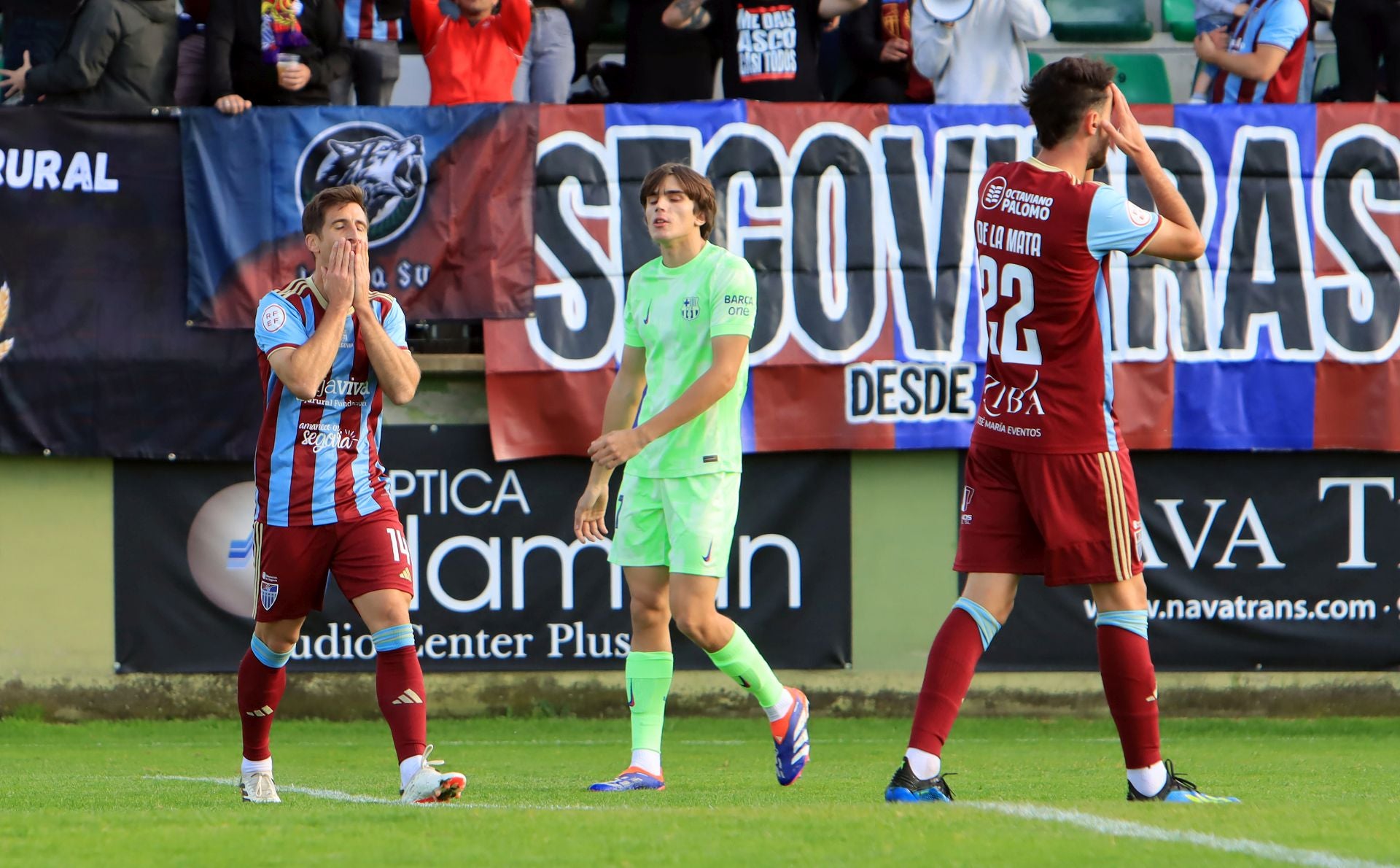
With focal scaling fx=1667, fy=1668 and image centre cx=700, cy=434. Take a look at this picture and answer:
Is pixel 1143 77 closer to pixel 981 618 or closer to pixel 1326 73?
pixel 1326 73

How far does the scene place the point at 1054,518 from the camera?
4867 mm

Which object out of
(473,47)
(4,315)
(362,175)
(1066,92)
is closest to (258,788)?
(1066,92)

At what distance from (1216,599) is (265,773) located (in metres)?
6.17

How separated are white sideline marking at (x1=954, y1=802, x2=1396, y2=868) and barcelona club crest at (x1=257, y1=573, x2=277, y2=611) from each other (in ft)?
7.94

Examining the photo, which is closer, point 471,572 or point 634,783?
point 634,783

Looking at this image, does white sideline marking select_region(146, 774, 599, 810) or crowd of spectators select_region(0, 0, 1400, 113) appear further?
A: crowd of spectators select_region(0, 0, 1400, 113)

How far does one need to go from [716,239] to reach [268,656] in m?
4.75

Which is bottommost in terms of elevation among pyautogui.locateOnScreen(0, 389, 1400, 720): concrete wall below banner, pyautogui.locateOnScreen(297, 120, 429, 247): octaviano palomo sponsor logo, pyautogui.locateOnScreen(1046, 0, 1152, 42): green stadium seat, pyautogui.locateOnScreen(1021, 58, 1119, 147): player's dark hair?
pyautogui.locateOnScreen(0, 389, 1400, 720): concrete wall below banner

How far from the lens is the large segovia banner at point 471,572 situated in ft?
32.1

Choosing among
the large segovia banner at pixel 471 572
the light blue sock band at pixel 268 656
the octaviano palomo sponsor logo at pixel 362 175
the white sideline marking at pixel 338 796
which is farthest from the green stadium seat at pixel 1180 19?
the light blue sock band at pixel 268 656

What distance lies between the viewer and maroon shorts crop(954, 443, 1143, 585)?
4.87 meters

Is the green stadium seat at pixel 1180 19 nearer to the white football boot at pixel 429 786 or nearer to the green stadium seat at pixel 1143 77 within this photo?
the green stadium seat at pixel 1143 77

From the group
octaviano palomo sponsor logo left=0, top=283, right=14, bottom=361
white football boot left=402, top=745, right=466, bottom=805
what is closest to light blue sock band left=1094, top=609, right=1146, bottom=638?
white football boot left=402, top=745, right=466, bottom=805

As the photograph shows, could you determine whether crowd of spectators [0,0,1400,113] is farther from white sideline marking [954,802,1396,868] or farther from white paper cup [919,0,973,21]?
white sideline marking [954,802,1396,868]
